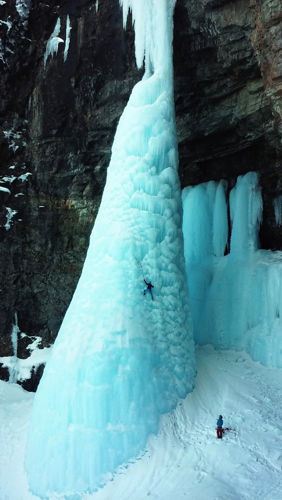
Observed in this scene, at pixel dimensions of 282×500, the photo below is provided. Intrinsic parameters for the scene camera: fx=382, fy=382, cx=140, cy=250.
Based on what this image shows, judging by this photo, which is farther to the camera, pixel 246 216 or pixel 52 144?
pixel 52 144

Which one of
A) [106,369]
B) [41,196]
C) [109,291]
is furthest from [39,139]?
[106,369]

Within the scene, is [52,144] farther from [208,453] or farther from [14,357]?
[208,453]

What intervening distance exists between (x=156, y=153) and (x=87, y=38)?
5054mm

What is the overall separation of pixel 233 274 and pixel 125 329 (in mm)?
5488

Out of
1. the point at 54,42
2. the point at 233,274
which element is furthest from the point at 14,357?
the point at 54,42

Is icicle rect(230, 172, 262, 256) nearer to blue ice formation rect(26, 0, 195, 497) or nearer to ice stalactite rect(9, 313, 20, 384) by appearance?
blue ice formation rect(26, 0, 195, 497)

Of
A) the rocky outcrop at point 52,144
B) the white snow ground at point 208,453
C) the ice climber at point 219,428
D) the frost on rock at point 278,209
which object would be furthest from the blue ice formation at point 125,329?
the frost on rock at point 278,209

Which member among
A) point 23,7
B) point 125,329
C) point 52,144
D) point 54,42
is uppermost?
point 23,7

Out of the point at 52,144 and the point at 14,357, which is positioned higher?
the point at 52,144

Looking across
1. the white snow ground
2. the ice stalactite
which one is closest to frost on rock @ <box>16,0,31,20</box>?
the ice stalactite

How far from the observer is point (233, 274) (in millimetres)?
10773

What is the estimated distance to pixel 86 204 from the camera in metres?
12.4

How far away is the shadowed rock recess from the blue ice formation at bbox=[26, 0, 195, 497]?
5.18 feet

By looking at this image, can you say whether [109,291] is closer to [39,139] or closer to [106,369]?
[106,369]
